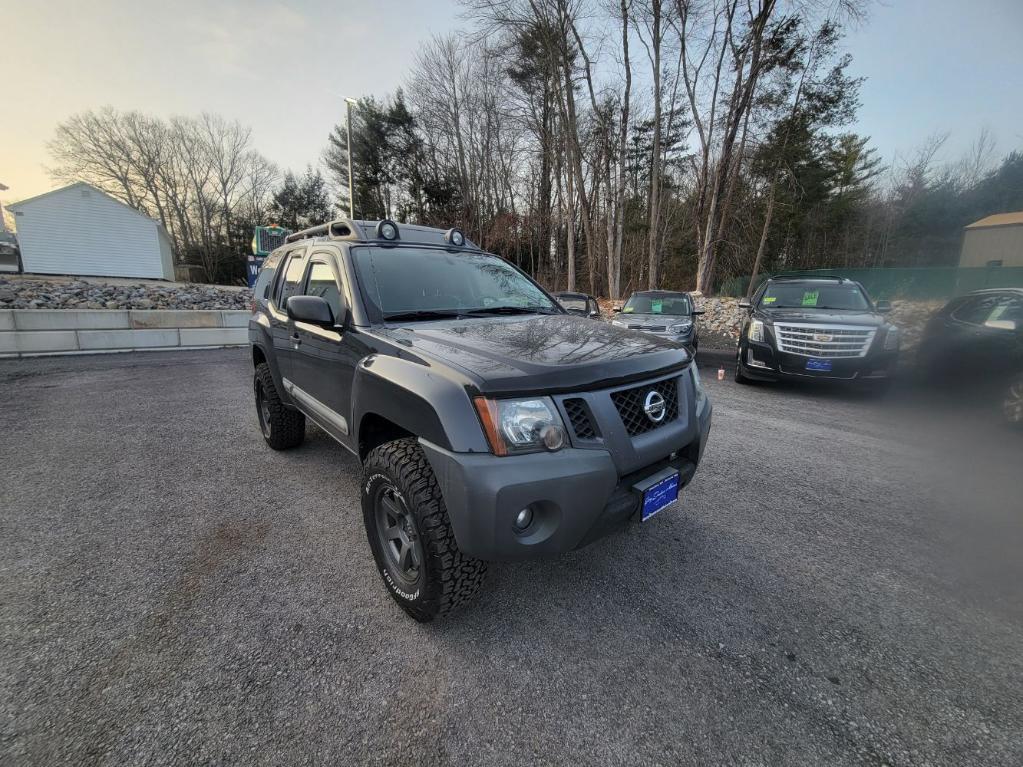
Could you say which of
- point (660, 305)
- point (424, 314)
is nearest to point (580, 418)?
point (424, 314)

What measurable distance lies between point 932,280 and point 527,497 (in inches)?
858

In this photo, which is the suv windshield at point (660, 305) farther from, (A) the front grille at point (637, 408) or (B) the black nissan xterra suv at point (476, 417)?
(A) the front grille at point (637, 408)

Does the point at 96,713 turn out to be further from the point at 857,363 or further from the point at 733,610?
the point at 857,363

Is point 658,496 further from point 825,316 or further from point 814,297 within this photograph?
point 814,297

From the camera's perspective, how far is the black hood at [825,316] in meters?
5.82

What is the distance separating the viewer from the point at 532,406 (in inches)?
64.7

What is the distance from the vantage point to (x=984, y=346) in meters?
4.92

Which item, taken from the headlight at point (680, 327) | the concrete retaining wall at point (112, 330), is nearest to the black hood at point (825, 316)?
the headlight at point (680, 327)

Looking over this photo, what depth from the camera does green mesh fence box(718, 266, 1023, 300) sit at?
1359 centimetres

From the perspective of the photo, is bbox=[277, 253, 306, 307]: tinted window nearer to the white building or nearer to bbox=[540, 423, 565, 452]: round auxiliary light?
bbox=[540, 423, 565, 452]: round auxiliary light

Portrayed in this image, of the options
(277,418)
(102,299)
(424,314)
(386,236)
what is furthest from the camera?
(102,299)

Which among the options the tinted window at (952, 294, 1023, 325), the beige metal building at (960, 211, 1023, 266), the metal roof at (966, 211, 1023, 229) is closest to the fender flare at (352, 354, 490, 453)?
the tinted window at (952, 294, 1023, 325)

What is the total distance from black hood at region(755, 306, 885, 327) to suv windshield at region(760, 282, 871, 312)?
27 centimetres

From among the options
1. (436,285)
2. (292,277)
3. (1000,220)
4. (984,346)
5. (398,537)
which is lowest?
(398,537)
